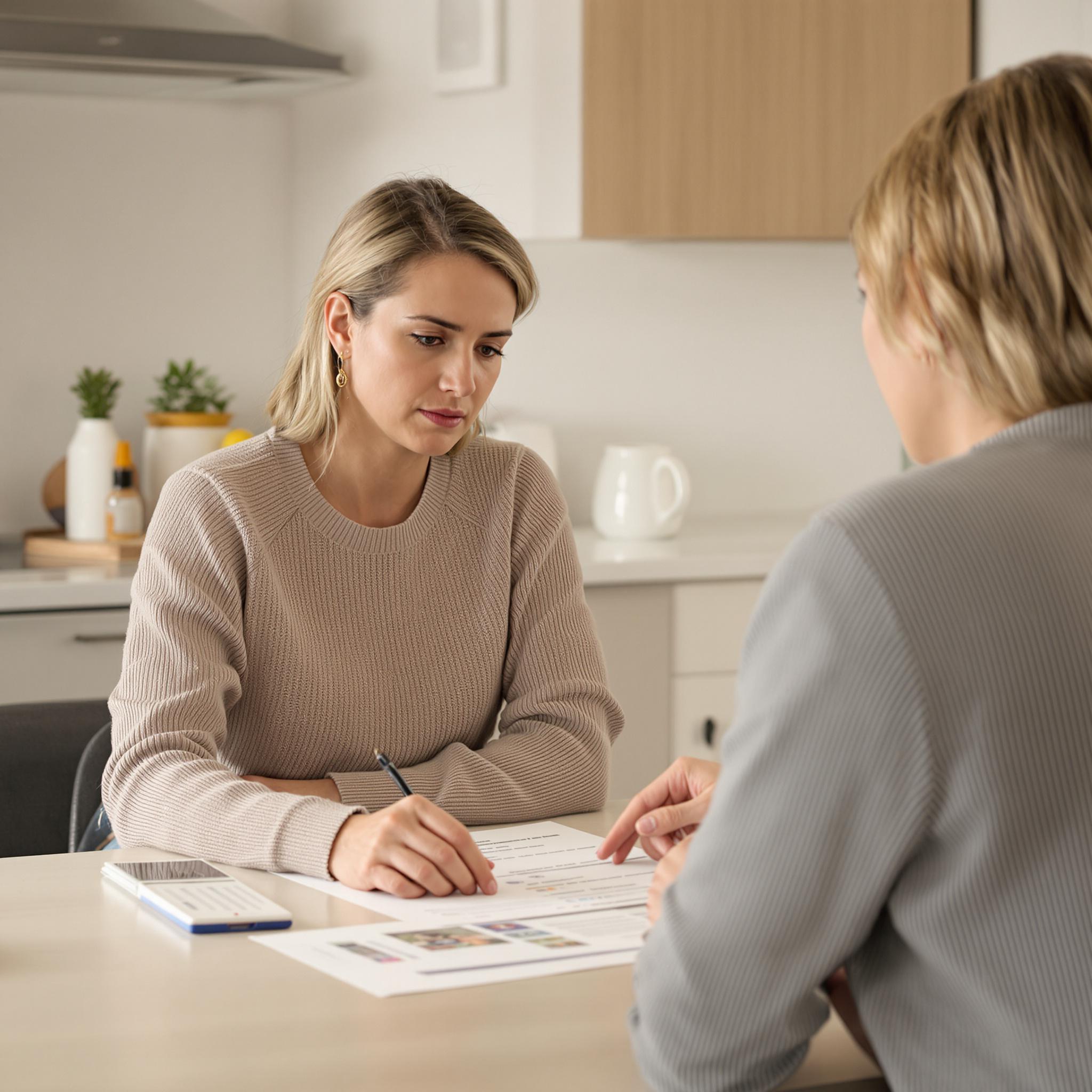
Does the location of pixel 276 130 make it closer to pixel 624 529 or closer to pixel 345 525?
pixel 624 529

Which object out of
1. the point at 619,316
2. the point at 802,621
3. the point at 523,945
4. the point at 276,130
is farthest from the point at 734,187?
the point at 802,621

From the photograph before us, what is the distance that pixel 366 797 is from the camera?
1472mm

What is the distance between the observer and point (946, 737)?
2.36 ft

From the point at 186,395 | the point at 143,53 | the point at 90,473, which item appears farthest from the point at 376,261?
the point at 186,395

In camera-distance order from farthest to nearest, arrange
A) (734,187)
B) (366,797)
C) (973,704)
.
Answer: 1. (734,187)
2. (366,797)
3. (973,704)

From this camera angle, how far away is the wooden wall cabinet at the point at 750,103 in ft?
9.95

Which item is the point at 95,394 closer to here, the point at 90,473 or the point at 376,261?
the point at 90,473

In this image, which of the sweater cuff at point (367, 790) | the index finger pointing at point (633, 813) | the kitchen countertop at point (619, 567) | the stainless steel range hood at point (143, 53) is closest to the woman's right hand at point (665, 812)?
the index finger pointing at point (633, 813)

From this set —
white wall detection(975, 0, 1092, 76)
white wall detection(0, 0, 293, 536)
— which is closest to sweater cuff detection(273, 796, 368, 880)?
white wall detection(0, 0, 293, 536)

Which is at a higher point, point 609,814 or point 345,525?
point 345,525

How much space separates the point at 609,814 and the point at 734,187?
6.31 ft

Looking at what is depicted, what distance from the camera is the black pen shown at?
1.38m

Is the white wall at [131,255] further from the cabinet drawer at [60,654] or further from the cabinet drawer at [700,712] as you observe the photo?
the cabinet drawer at [700,712]

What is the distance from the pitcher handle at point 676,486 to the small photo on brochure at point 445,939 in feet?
7.04
